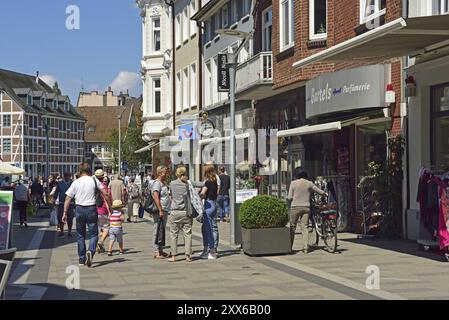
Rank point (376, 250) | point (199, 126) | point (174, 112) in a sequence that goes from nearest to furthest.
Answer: point (376, 250)
point (199, 126)
point (174, 112)

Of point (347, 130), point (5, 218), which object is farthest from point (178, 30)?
point (5, 218)

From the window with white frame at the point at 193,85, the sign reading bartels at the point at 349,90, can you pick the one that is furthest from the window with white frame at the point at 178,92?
the sign reading bartels at the point at 349,90

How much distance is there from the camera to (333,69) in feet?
64.7

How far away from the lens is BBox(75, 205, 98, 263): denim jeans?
13.2 m

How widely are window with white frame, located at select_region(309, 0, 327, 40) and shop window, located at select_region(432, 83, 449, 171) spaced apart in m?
5.22

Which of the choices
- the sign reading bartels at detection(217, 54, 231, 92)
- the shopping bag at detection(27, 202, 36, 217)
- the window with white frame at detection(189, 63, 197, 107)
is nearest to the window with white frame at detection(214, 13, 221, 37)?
the window with white frame at detection(189, 63, 197, 107)

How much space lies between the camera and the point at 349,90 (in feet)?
58.4

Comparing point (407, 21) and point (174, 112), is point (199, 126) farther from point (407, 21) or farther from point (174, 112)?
point (407, 21)

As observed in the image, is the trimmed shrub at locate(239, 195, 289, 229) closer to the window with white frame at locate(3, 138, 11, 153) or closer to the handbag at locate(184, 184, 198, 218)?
the handbag at locate(184, 184, 198, 218)

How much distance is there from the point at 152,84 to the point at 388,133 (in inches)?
1205

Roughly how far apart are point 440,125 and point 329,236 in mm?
3527

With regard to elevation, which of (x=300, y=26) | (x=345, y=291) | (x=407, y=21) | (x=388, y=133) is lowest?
(x=345, y=291)
